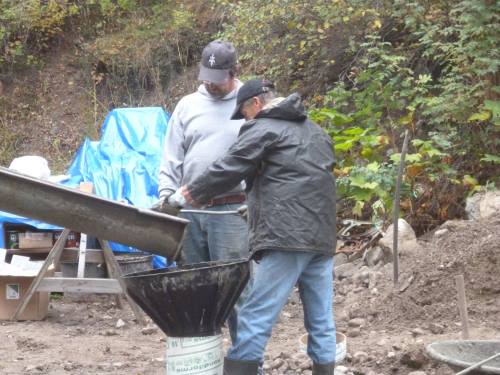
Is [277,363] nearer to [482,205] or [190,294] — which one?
[190,294]

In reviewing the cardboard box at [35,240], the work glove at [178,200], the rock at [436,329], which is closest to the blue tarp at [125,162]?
the cardboard box at [35,240]

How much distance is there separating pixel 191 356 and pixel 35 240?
4.30 metres

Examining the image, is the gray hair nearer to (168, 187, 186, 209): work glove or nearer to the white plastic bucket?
(168, 187, 186, 209): work glove

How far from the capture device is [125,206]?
4.00 m

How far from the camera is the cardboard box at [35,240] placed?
812 cm

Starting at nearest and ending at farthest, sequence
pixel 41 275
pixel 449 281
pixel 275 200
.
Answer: pixel 275 200 < pixel 449 281 < pixel 41 275

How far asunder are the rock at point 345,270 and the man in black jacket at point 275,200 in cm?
371

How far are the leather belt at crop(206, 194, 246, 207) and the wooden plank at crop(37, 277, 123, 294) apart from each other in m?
2.60

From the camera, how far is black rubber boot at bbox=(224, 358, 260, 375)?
4.39m

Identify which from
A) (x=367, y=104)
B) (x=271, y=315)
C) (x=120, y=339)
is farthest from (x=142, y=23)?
(x=271, y=315)

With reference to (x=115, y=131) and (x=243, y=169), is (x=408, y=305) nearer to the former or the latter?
(x=243, y=169)

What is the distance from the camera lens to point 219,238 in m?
5.00

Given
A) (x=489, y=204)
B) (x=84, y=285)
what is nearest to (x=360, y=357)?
(x=84, y=285)

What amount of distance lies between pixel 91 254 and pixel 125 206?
3.95 meters
